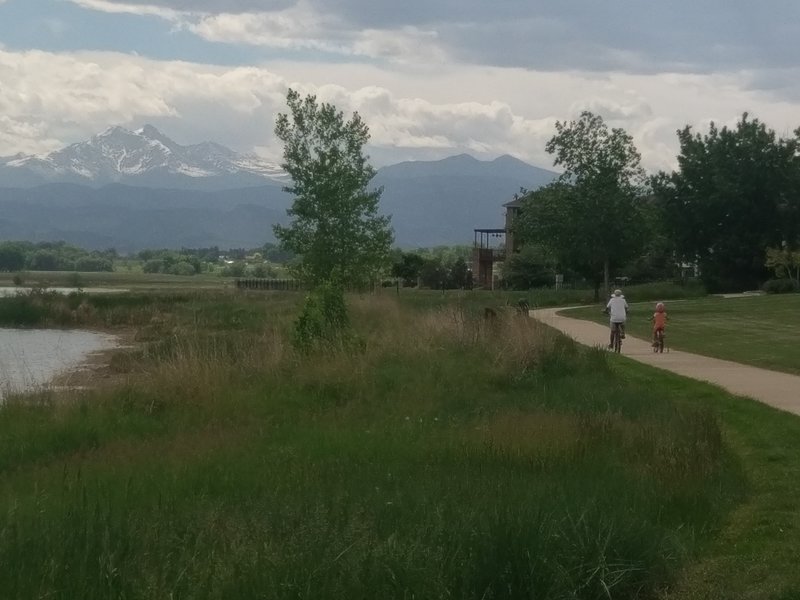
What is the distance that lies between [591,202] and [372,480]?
128ft

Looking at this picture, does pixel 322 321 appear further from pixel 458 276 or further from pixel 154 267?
pixel 154 267

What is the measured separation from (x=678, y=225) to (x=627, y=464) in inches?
2179

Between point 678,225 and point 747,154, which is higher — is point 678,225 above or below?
below

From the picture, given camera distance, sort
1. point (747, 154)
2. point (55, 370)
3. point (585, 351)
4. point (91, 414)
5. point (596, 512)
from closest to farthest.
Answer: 1. point (596, 512)
2. point (91, 414)
3. point (585, 351)
4. point (55, 370)
5. point (747, 154)

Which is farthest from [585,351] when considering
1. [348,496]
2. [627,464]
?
[348,496]

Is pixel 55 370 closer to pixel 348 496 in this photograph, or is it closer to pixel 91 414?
pixel 91 414

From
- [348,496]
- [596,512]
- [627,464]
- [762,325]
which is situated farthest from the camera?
[762,325]

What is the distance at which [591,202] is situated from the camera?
4734 centimetres

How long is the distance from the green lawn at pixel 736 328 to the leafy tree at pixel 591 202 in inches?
108

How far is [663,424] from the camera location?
11.7 meters

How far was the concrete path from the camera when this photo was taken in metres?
16.2

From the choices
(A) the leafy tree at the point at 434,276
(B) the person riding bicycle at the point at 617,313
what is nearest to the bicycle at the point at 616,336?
(B) the person riding bicycle at the point at 617,313

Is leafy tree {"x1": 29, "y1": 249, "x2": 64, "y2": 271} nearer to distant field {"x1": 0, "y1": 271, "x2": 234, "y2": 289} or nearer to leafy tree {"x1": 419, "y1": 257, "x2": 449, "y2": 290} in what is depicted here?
distant field {"x1": 0, "y1": 271, "x2": 234, "y2": 289}

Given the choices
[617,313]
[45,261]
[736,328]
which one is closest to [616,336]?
[617,313]
